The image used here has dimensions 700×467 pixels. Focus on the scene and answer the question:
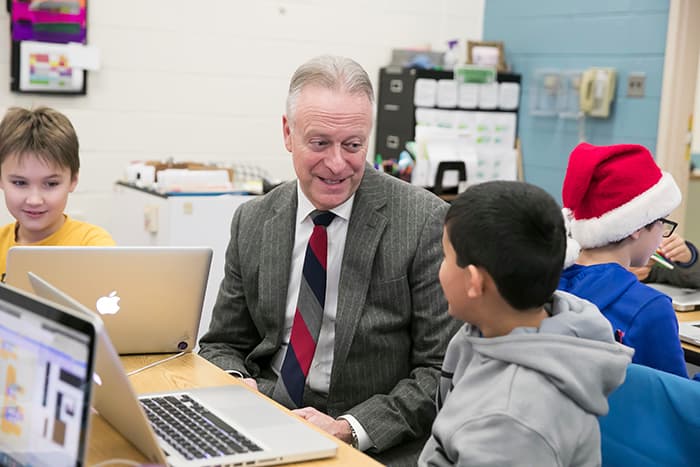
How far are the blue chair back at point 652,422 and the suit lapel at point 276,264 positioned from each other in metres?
0.80

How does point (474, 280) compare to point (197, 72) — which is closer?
point (474, 280)

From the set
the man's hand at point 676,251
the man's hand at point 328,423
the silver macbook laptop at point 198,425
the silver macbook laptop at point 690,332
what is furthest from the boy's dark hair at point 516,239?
the man's hand at point 676,251

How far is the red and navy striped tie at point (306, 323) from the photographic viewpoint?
1.98 meters

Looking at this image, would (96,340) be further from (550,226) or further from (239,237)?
(239,237)

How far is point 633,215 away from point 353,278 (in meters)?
0.67

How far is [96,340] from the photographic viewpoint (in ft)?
3.41

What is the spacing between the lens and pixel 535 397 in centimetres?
126

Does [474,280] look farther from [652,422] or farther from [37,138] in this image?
[37,138]

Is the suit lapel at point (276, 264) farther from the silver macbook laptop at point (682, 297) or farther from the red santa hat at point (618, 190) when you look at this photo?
the silver macbook laptop at point (682, 297)

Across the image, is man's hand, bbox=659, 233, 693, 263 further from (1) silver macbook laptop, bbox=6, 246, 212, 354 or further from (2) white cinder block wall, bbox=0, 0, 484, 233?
(2) white cinder block wall, bbox=0, 0, 484, 233

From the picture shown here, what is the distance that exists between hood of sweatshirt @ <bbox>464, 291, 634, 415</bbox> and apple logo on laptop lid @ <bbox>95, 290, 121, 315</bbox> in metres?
0.76

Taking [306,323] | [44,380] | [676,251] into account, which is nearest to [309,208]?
[306,323]

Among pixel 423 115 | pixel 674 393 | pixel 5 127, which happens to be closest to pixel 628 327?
pixel 674 393

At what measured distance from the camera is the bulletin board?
4.30 metres
